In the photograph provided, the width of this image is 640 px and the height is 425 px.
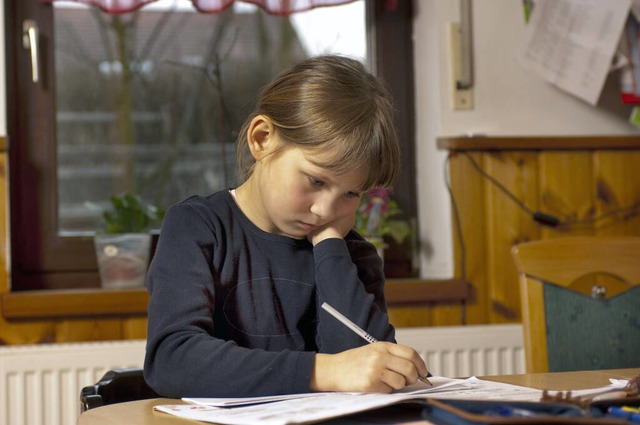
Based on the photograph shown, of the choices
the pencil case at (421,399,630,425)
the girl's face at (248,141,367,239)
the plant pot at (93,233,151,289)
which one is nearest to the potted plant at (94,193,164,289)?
the plant pot at (93,233,151,289)

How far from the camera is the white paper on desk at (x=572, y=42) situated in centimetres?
224

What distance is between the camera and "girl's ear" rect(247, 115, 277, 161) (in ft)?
3.93

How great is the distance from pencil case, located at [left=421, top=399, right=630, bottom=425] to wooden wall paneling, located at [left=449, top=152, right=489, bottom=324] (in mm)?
1511

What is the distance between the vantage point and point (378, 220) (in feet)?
7.27

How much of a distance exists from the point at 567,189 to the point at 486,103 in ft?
1.03

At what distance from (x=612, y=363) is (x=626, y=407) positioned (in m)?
0.77

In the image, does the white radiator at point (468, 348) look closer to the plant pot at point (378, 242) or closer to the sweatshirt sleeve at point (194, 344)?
the plant pot at point (378, 242)

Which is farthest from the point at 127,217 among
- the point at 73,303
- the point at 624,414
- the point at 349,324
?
the point at 624,414

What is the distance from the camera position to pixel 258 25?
7.64 ft

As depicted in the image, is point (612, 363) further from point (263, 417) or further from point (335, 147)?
point (263, 417)

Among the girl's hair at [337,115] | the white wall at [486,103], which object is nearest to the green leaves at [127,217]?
the white wall at [486,103]

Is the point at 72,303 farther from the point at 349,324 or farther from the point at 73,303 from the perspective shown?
the point at 349,324

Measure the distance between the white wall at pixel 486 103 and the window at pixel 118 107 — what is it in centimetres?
13

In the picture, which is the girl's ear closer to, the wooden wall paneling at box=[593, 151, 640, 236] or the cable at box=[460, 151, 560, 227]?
the cable at box=[460, 151, 560, 227]
